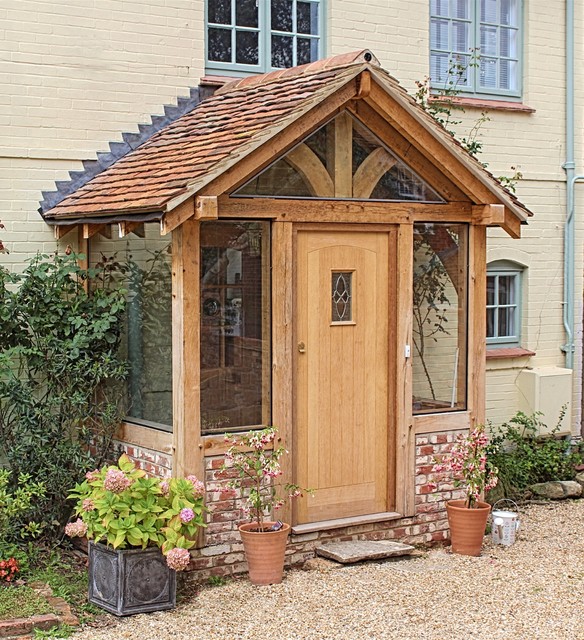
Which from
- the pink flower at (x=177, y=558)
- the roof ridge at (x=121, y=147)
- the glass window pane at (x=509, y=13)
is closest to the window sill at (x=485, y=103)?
the glass window pane at (x=509, y=13)

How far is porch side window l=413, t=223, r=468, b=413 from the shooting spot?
8750mm

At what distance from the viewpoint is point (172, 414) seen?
772 cm

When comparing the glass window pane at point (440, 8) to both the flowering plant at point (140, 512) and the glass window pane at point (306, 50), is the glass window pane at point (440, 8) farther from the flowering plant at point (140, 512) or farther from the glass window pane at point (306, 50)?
the flowering plant at point (140, 512)

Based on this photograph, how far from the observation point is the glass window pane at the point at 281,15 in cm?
1004

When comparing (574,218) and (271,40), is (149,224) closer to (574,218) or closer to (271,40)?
(271,40)

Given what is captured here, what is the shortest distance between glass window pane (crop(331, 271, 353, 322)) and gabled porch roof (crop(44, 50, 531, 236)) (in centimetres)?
112

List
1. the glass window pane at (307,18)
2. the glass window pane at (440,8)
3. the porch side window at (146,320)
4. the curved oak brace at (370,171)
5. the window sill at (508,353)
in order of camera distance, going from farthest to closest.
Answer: the window sill at (508,353), the glass window pane at (440,8), the glass window pane at (307,18), the curved oak brace at (370,171), the porch side window at (146,320)

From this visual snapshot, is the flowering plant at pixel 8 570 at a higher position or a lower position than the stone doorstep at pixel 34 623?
higher

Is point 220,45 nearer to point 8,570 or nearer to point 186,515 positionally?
point 186,515

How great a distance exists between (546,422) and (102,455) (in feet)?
17.2

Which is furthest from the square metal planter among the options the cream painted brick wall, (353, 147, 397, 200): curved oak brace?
(353, 147, 397, 200): curved oak brace

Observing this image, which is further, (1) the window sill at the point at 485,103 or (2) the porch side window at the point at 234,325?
(1) the window sill at the point at 485,103

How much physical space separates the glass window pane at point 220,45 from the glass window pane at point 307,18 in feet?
2.51

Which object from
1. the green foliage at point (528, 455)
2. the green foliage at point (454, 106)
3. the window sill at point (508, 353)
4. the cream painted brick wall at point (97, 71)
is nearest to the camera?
the cream painted brick wall at point (97, 71)
